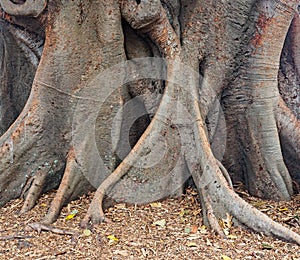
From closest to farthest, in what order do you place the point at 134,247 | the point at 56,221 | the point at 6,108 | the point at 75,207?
the point at 134,247 < the point at 56,221 < the point at 75,207 < the point at 6,108

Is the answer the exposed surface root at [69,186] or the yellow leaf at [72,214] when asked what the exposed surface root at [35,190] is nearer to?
the exposed surface root at [69,186]

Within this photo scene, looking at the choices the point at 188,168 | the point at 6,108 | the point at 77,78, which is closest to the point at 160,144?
the point at 188,168

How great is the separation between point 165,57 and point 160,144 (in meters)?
0.90

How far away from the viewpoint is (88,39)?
3.91m

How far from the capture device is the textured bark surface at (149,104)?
3.81 meters

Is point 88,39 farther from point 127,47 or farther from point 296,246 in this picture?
point 296,246

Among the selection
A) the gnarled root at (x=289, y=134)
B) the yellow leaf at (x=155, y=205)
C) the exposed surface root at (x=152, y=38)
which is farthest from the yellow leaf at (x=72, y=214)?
the gnarled root at (x=289, y=134)

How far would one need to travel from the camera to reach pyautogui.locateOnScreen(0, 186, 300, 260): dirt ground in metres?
2.99

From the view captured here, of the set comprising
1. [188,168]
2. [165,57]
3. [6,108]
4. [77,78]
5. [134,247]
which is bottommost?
[134,247]

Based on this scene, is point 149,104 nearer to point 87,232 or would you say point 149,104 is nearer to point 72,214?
point 72,214

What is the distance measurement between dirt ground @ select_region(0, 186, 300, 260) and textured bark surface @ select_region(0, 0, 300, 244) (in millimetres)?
120

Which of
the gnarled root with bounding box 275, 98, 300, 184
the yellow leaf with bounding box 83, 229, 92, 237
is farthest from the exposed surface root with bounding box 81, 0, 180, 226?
the gnarled root with bounding box 275, 98, 300, 184

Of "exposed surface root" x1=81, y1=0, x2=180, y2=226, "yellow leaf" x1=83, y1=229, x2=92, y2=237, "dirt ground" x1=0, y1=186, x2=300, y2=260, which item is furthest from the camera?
"exposed surface root" x1=81, y1=0, x2=180, y2=226

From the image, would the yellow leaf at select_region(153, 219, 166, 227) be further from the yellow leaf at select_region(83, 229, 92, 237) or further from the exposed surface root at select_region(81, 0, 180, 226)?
the yellow leaf at select_region(83, 229, 92, 237)
